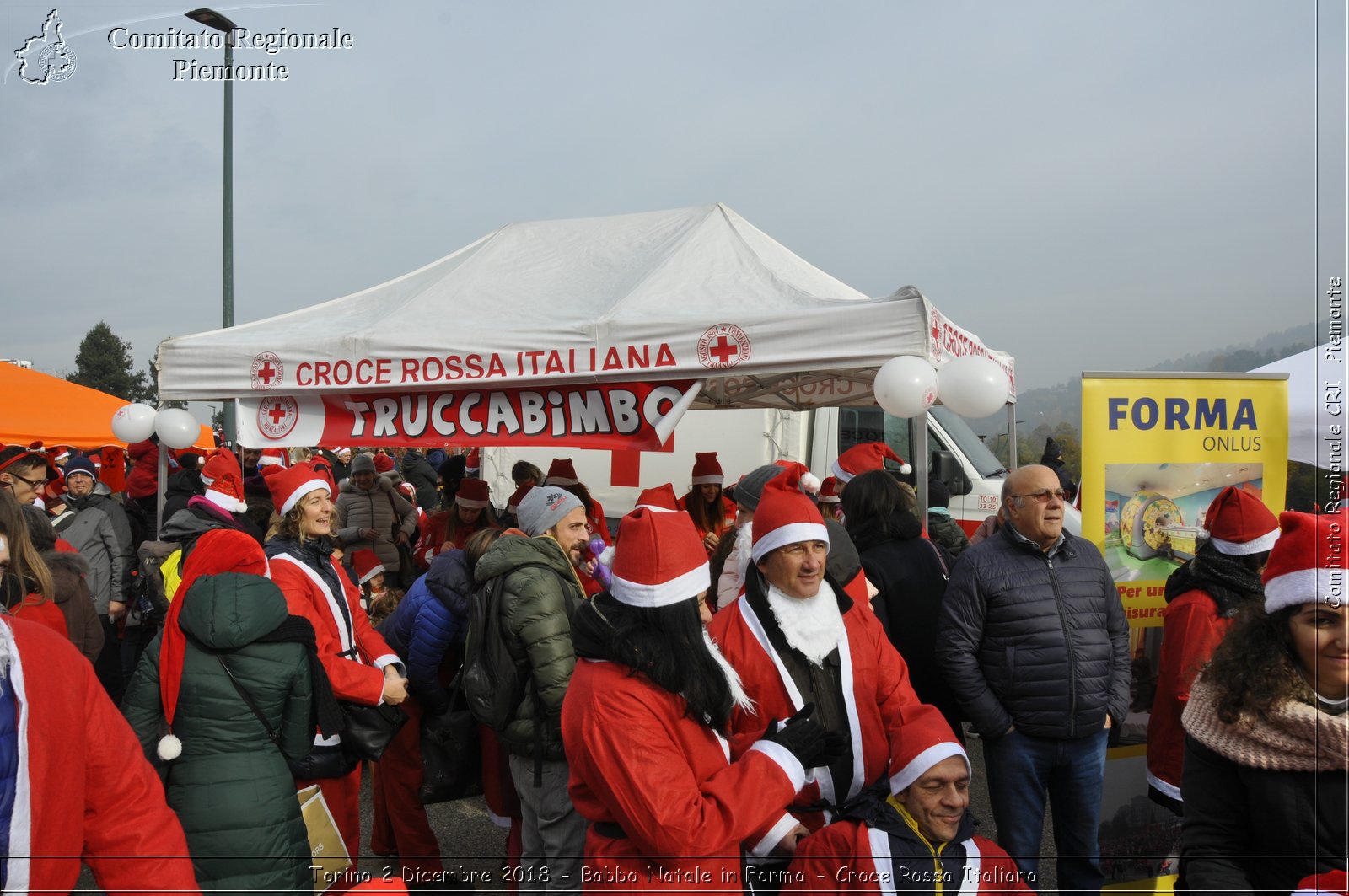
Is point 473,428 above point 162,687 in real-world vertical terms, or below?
above

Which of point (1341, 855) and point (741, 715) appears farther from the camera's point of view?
point (741, 715)

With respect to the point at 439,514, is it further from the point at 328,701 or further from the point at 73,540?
the point at 328,701

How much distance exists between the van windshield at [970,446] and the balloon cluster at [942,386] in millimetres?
5245

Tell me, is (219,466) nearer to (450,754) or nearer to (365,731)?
(365,731)

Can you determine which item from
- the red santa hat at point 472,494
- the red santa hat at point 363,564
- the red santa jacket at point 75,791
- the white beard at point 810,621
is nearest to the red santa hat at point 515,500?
the red santa hat at point 472,494

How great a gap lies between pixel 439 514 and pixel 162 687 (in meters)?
3.81

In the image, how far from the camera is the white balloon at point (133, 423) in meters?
6.37

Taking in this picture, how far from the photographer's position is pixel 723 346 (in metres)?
4.50

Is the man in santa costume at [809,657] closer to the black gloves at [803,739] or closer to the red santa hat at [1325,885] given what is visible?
the black gloves at [803,739]

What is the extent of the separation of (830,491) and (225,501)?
12.1 ft

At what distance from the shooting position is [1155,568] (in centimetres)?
404

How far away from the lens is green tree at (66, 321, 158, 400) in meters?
39.6

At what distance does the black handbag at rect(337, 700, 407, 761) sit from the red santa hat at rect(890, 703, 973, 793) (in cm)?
200

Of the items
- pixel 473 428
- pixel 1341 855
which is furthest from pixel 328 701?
pixel 1341 855
